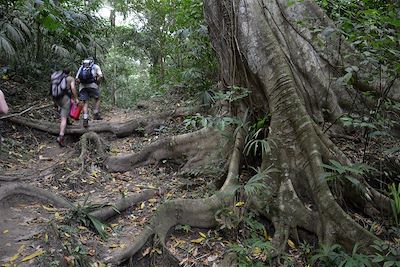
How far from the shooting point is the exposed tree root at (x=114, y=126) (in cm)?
811

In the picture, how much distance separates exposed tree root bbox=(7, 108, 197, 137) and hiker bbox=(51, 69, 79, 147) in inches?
12.6

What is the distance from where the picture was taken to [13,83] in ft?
31.1

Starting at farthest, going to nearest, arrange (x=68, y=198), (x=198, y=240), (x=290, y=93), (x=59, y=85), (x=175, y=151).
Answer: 1. (x=59, y=85)
2. (x=175, y=151)
3. (x=68, y=198)
4. (x=290, y=93)
5. (x=198, y=240)

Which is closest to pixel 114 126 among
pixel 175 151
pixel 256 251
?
pixel 175 151

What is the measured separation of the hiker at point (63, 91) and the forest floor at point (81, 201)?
1.44 ft

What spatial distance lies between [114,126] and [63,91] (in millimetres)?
1374

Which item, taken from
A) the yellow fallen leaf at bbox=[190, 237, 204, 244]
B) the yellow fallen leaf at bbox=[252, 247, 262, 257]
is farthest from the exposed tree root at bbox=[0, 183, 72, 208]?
the yellow fallen leaf at bbox=[252, 247, 262, 257]

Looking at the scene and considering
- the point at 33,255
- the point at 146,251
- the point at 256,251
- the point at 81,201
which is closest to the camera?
the point at 33,255

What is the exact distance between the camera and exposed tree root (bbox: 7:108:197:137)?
319 inches

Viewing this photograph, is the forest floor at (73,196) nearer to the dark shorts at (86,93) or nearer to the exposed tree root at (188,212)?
the exposed tree root at (188,212)

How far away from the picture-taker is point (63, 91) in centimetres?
767

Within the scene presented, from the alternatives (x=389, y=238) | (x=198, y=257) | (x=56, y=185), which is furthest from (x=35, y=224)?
(x=389, y=238)

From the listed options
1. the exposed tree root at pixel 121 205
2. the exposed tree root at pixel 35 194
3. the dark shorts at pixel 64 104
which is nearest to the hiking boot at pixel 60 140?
the dark shorts at pixel 64 104

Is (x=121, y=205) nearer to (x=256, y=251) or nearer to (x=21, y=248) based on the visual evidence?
(x=21, y=248)
